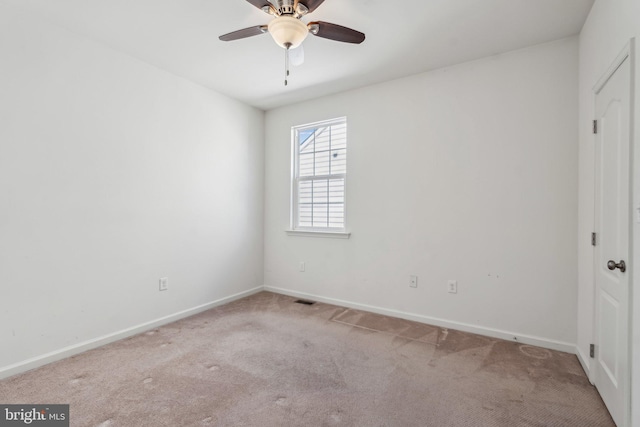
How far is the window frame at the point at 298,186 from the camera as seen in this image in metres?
3.56

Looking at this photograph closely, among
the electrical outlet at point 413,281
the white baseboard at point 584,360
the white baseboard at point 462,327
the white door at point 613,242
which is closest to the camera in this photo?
the white door at point 613,242

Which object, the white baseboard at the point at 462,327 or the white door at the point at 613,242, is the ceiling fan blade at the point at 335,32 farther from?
the white baseboard at the point at 462,327

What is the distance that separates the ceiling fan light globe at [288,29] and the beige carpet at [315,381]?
2204mm

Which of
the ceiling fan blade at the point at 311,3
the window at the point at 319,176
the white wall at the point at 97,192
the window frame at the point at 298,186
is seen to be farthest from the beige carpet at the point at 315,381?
the ceiling fan blade at the point at 311,3

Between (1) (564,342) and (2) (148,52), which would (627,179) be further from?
(2) (148,52)

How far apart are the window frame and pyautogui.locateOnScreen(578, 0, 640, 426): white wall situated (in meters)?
2.11

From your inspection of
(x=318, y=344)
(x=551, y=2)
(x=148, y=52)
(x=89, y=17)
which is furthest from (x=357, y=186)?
(x=89, y=17)

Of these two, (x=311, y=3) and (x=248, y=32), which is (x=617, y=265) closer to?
(x=311, y=3)

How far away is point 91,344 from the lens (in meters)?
2.44

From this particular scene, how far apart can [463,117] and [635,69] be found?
1.43 metres

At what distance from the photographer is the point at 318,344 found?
2553 mm

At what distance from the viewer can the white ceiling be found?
6.68ft

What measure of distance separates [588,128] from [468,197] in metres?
0.97

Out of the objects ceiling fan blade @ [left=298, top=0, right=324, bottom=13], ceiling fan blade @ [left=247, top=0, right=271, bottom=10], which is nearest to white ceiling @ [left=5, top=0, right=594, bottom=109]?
ceiling fan blade @ [left=298, top=0, right=324, bottom=13]
